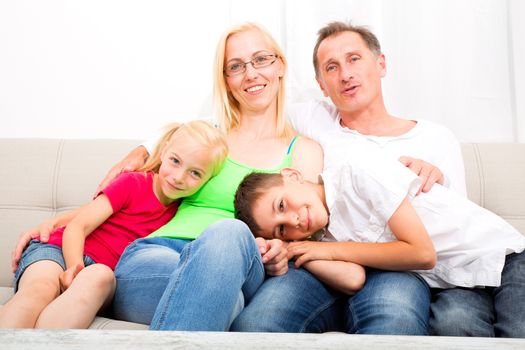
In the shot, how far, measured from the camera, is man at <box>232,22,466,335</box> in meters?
1.26

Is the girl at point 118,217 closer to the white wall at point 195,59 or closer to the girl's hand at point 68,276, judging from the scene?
the girl's hand at point 68,276

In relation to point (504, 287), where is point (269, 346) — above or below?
above

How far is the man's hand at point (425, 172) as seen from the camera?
1507 millimetres

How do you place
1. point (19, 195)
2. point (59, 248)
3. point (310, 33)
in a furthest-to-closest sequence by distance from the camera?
1. point (310, 33)
2. point (19, 195)
3. point (59, 248)

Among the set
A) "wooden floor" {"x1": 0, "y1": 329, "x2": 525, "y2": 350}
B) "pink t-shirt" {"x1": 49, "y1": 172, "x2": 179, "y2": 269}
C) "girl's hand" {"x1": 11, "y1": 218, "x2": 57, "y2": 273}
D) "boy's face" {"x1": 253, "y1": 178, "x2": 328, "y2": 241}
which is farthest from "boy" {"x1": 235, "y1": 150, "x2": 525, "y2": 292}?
"wooden floor" {"x1": 0, "y1": 329, "x2": 525, "y2": 350}

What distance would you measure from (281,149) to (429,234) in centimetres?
54

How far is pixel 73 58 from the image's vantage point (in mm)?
2236

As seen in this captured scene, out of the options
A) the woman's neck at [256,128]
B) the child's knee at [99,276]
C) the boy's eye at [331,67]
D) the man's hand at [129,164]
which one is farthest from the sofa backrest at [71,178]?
the child's knee at [99,276]

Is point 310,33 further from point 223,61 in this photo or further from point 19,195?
point 19,195

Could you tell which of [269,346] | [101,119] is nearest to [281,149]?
[101,119]

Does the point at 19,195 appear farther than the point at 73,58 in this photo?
No

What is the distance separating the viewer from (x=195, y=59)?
2230 millimetres

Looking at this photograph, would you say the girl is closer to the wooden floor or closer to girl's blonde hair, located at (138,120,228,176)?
girl's blonde hair, located at (138,120,228,176)

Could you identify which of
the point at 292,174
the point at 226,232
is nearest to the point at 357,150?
the point at 292,174
